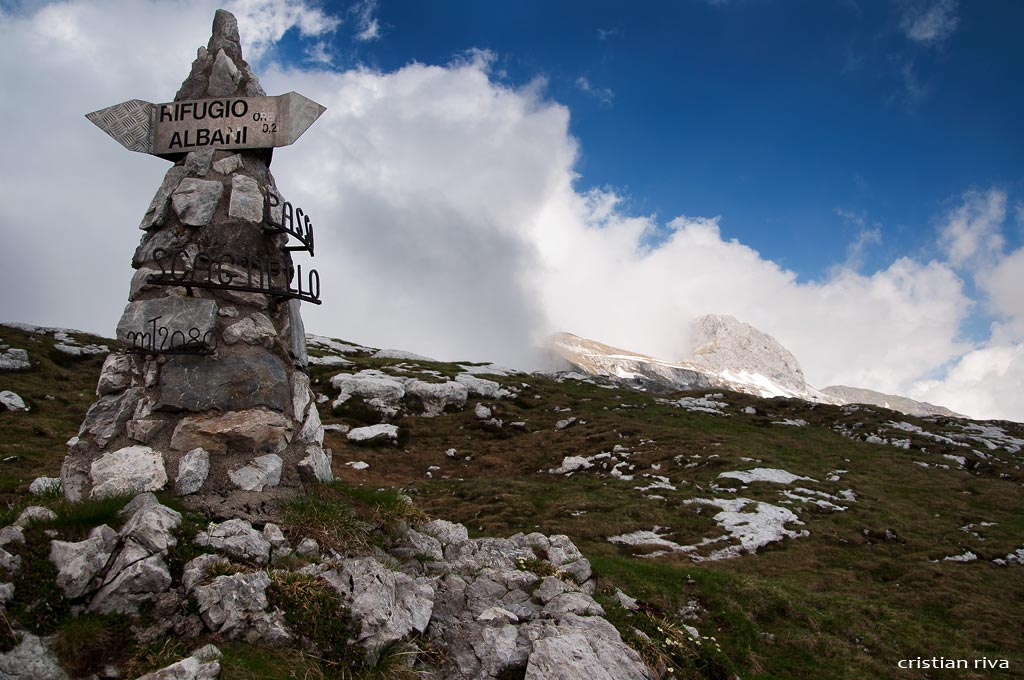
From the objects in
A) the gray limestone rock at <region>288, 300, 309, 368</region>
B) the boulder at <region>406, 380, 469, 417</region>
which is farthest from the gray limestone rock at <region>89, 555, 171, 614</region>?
the boulder at <region>406, 380, 469, 417</region>

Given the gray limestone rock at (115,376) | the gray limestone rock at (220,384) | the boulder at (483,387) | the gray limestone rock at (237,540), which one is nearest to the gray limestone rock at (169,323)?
the gray limestone rock at (220,384)

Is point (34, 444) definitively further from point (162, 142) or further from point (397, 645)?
point (397, 645)

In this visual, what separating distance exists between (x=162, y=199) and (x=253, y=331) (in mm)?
2999

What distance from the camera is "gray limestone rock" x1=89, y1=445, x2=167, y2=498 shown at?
8.40m

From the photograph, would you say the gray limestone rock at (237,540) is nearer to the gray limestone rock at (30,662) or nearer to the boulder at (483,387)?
the gray limestone rock at (30,662)

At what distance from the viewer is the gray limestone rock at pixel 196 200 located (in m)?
9.93

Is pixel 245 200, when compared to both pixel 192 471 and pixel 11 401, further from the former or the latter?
pixel 11 401

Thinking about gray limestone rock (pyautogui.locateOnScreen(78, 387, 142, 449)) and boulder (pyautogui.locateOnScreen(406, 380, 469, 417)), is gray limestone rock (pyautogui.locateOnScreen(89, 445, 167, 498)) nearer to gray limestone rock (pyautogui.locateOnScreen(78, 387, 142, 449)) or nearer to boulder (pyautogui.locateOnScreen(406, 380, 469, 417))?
gray limestone rock (pyautogui.locateOnScreen(78, 387, 142, 449))

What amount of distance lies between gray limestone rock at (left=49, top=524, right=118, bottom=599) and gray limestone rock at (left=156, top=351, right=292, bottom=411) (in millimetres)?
2607

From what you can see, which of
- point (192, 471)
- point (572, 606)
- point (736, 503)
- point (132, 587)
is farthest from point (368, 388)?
point (132, 587)

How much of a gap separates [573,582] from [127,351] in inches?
340

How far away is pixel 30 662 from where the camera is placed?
5590mm

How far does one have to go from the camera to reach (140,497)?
7883 mm

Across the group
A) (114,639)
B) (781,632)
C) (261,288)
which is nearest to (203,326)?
(261,288)
